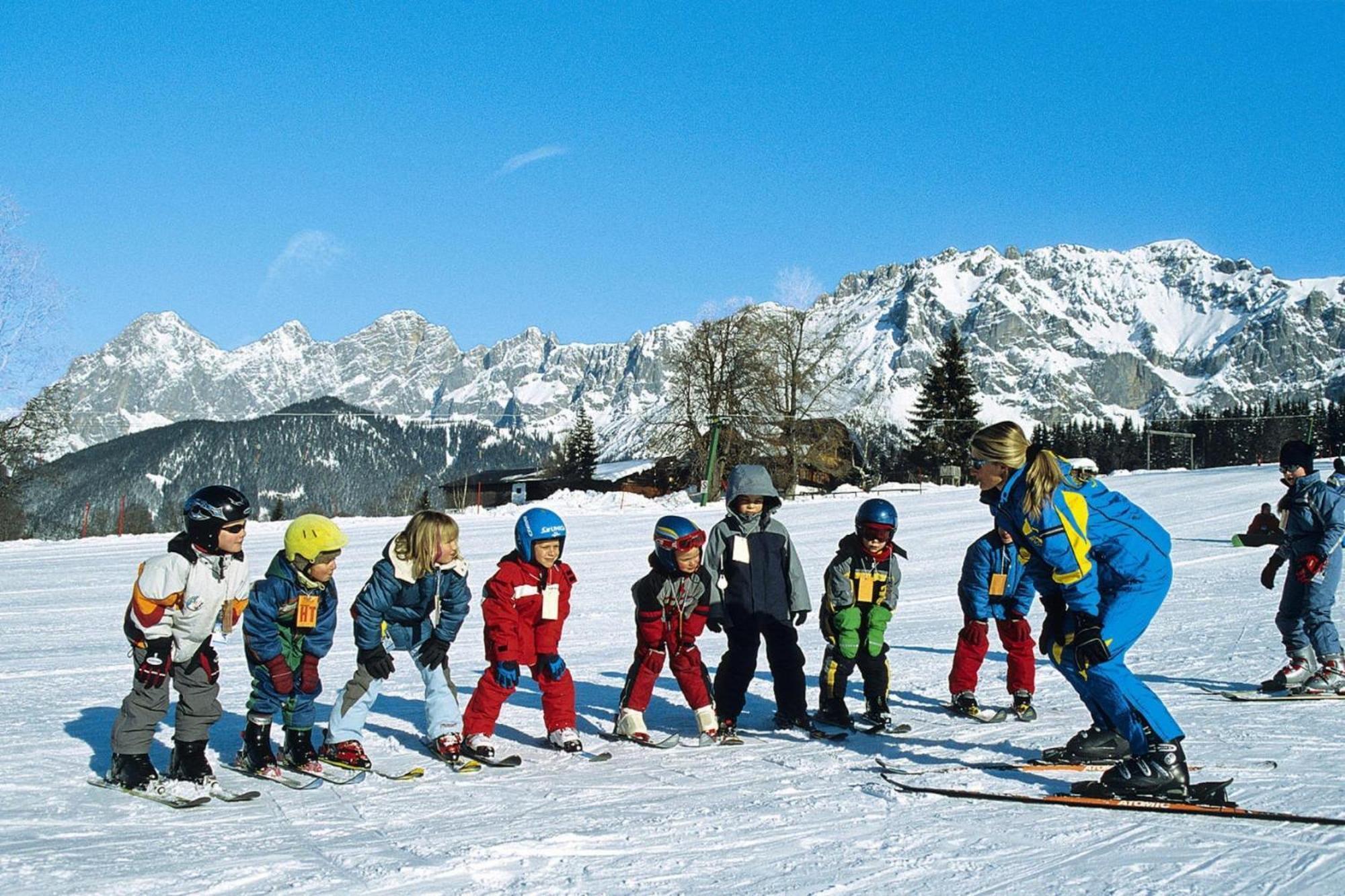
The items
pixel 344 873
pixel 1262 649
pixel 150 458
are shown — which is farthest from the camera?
pixel 150 458

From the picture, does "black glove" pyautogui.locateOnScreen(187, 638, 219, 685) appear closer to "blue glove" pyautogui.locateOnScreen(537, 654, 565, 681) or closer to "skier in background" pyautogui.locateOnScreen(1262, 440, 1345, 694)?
"blue glove" pyautogui.locateOnScreen(537, 654, 565, 681)

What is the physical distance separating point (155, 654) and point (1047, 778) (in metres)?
4.56

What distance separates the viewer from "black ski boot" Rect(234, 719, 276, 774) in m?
5.68

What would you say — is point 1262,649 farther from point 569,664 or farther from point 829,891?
point 829,891

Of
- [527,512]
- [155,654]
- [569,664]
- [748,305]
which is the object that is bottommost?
[569,664]

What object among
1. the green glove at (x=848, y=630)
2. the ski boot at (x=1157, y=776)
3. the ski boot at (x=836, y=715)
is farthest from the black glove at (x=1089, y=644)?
the ski boot at (x=836, y=715)

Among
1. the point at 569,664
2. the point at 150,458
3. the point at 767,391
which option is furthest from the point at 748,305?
the point at 150,458

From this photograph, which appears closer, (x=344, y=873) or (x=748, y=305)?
(x=344, y=873)

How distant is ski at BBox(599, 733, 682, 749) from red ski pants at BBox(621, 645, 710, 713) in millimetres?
192

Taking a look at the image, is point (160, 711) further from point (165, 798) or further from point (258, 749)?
point (258, 749)

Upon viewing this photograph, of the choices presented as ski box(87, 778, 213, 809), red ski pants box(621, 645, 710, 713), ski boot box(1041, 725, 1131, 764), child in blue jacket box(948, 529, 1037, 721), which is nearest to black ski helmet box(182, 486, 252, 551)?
ski box(87, 778, 213, 809)

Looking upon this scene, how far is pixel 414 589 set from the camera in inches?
228

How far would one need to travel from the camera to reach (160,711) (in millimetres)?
5297

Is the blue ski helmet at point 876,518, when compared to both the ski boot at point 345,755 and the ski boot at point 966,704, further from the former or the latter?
the ski boot at point 345,755
